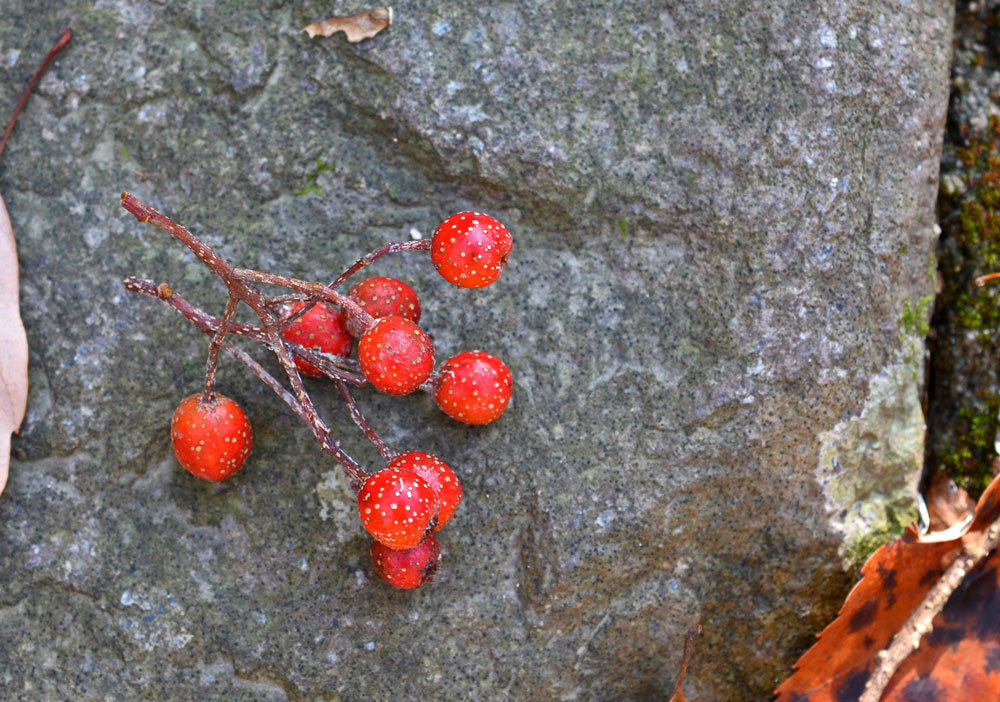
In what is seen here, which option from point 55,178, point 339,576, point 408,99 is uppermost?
point 408,99

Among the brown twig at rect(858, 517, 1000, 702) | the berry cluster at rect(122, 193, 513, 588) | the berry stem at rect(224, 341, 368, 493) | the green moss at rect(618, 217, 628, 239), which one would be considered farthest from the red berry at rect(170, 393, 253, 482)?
the brown twig at rect(858, 517, 1000, 702)

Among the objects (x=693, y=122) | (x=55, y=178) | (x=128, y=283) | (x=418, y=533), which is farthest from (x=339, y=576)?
(x=693, y=122)

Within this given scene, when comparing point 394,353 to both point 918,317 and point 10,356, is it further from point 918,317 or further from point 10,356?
point 918,317

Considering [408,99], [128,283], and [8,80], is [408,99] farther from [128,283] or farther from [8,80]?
[8,80]

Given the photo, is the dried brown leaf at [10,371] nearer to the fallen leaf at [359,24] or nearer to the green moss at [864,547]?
the fallen leaf at [359,24]

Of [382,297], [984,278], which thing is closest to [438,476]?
[382,297]

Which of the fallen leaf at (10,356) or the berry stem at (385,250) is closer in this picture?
the berry stem at (385,250)

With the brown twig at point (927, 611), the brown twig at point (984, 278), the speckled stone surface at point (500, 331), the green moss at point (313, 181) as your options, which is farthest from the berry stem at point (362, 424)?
the brown twig at point (984, 278)
